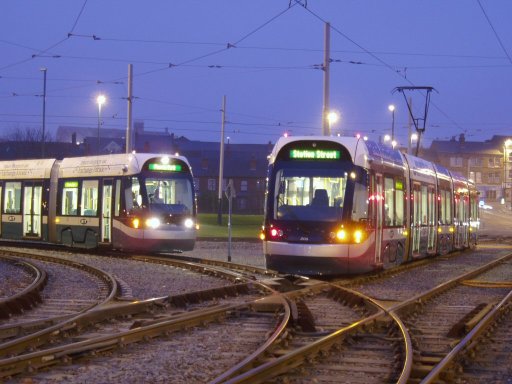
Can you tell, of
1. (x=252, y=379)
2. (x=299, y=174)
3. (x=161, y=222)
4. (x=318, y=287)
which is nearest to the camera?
(x=252, y=379)

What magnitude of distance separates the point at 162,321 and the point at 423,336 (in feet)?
11.5

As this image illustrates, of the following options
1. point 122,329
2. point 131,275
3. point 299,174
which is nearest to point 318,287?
point 299,174

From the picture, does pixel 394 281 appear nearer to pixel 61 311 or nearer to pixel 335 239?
pixel 335 239

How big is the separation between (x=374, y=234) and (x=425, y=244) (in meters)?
7.50

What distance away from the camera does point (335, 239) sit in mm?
20438

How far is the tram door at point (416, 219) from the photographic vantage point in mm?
26750

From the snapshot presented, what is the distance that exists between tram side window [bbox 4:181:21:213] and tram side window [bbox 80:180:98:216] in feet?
15.1

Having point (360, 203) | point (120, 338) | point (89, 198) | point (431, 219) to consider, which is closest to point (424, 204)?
point (431, 219)

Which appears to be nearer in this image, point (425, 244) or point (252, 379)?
point (252, 379)

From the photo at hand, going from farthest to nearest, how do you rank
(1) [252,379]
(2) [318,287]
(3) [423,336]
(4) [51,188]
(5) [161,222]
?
(4) [51,188] → (5) [161,222] → (2) [318,287] → (3) [423,336] → (1) [252,379]

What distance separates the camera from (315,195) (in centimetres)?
2081

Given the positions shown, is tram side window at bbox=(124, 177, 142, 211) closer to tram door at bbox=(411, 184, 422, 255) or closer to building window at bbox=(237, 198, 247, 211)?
tram door at bbox=(411, 184, 422, 255)

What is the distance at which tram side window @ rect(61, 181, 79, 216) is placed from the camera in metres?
31.8

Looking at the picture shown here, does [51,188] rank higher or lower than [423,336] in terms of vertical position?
higher
